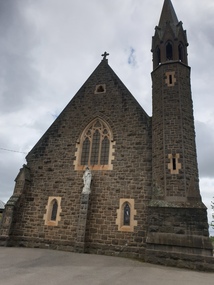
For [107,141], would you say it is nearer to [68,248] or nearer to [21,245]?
[68,248]

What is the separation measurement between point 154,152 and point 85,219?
5158 millimetres

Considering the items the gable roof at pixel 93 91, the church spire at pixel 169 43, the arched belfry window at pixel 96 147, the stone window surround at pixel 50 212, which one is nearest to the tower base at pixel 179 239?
the arched belfry window at pixel 96 147

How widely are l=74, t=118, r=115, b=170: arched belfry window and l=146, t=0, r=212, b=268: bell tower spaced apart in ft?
9.53

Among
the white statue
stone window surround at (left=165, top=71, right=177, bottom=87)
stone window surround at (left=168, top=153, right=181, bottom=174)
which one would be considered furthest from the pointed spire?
the white statue

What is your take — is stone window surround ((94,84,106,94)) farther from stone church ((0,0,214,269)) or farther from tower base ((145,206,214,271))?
tower base ((145,206,214,271))

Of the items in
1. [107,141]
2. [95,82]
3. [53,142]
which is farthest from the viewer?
[95,82]

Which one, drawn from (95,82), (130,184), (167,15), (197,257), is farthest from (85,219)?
(167,15)

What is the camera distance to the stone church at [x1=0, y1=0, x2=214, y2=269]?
980 centimetres

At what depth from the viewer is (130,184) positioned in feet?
40.2

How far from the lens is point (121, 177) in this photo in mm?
12562

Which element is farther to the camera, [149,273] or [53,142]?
[53,142]

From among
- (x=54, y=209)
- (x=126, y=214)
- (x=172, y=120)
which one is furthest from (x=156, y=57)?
(x=54, y=209)

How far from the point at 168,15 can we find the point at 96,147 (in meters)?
11.2

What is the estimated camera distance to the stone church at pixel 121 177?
32.1ft
